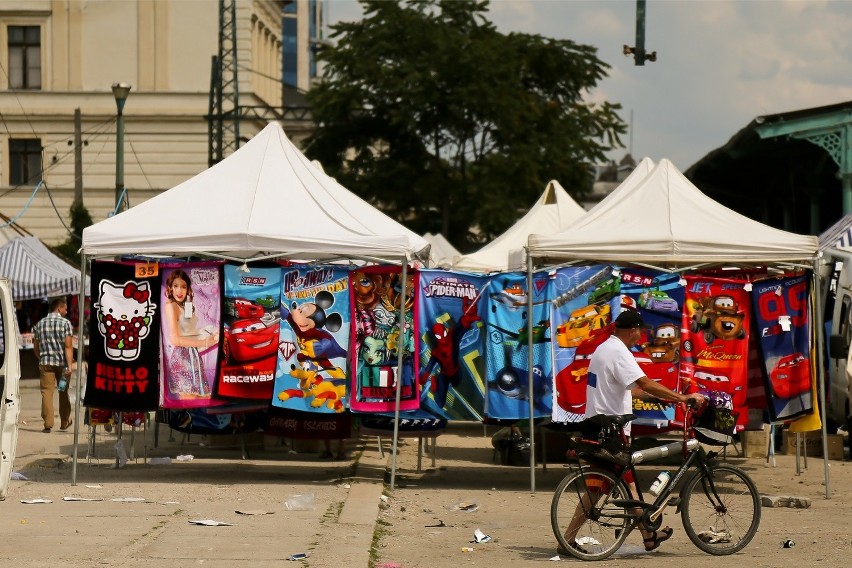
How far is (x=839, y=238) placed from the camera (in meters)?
20.7

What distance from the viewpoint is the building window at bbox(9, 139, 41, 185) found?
63.8m

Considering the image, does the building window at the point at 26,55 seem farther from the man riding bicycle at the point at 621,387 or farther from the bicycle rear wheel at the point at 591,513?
the bicycle rear wheel at the point at 591,513

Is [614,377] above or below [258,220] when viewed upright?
below

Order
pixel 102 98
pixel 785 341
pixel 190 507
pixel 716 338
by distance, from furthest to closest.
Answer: pixel 102 98 < pixel 785 341 < pixel 716 338 < pixel 190 507

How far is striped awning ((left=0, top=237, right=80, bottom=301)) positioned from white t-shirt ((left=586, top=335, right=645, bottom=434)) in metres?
20.5

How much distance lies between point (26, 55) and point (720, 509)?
5760 centimetres

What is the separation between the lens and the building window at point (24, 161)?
6384 centimetres

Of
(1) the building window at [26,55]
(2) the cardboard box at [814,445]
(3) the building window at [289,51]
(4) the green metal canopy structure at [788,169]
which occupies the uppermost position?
(3) the building window at [289,51]

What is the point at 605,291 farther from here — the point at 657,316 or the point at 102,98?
the point at 102,98

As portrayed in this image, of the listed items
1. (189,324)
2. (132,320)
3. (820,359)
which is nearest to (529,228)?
(820,359)

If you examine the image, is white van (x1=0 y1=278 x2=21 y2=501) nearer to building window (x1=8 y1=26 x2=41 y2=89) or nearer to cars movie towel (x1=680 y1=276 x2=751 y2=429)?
cars movie towel (x1=680 y1=276 x2=751 y2=429)

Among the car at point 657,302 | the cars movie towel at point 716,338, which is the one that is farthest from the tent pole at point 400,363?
the cars movie towel at point 716,338

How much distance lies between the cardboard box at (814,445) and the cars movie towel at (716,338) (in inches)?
146

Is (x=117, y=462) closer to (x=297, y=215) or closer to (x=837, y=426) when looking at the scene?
(x=297, y=215)
